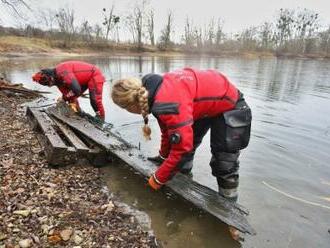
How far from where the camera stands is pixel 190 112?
8.83 ft

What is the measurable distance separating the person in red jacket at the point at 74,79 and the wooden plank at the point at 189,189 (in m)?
1.37

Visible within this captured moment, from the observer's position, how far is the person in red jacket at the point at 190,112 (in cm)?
264

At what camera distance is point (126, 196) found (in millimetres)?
3852

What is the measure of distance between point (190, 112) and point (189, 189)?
1102 mm

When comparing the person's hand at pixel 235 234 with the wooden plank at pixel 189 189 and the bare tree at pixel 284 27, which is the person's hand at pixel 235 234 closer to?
the wooden plank at pixel 189 189

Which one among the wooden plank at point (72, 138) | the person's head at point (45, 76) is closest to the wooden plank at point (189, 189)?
the wooden plank at point (72, 138)

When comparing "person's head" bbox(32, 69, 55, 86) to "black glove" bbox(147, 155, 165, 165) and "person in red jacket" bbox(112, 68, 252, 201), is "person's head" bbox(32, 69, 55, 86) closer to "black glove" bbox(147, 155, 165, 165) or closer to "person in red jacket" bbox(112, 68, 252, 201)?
"black glove" bbox(147, 155, 165, 165)

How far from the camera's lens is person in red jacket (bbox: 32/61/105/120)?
234 inches

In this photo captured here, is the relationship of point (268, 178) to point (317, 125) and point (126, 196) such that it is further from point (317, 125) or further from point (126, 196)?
point (317, 125)

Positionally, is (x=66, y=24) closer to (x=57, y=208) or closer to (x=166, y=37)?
(x=166, y=37)

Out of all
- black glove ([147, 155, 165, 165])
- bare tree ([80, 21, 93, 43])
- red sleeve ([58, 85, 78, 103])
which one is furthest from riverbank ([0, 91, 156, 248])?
bare tree ([80, 21, 93, 43])

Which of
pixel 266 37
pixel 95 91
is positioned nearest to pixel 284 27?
pixel 266 37

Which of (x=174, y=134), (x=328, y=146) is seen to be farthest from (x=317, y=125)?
(x=174, y=134)

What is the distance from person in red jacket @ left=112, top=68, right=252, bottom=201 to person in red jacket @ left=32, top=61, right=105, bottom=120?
3.10 m
